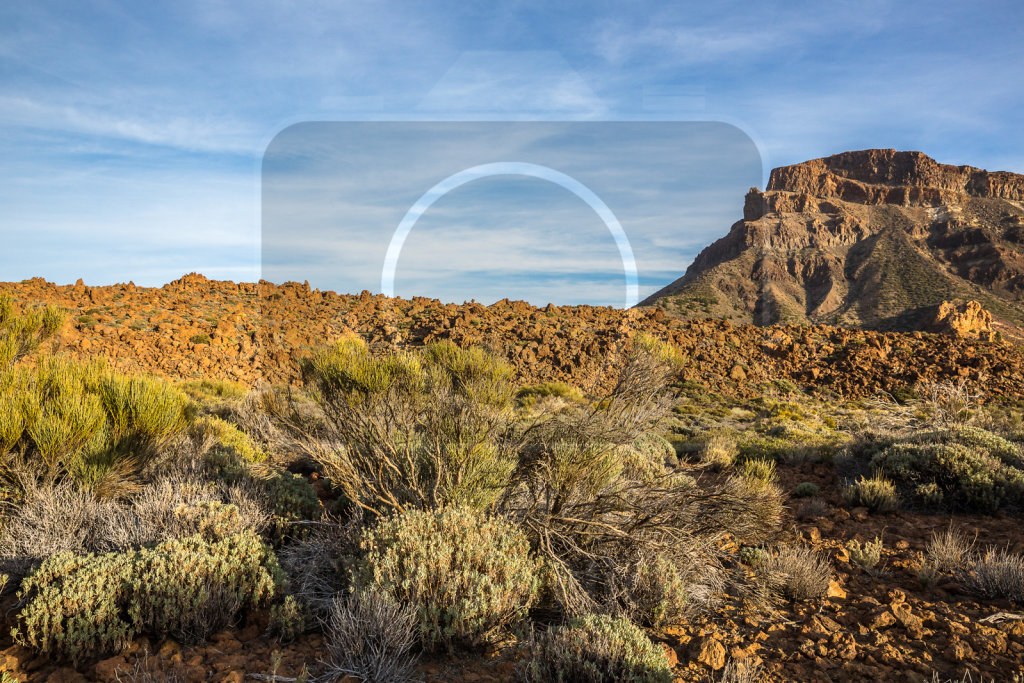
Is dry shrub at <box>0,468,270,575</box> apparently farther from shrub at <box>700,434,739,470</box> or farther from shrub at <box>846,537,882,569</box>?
shrub at <box>700,434,739,470</box>

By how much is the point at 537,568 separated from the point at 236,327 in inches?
863

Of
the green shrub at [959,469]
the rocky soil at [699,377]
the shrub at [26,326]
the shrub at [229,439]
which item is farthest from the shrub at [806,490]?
the shrub at [26,326]

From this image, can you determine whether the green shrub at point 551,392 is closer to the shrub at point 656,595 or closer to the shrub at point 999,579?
the shrub at point 999,579

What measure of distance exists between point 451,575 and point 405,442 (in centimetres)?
141

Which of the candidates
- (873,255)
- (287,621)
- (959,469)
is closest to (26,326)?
(287,621)

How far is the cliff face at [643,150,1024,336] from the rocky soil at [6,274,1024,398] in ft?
56.8

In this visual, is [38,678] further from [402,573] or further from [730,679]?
[730,679]

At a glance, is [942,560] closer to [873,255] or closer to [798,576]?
[798,576]

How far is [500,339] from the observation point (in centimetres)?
1619

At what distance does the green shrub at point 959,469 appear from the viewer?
5.90 metres

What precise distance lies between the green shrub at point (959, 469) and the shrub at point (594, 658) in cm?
547

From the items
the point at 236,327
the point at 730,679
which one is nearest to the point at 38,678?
the point at 730,679

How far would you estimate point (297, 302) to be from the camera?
25.7 metres

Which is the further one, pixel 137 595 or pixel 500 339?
pixel 500 339
